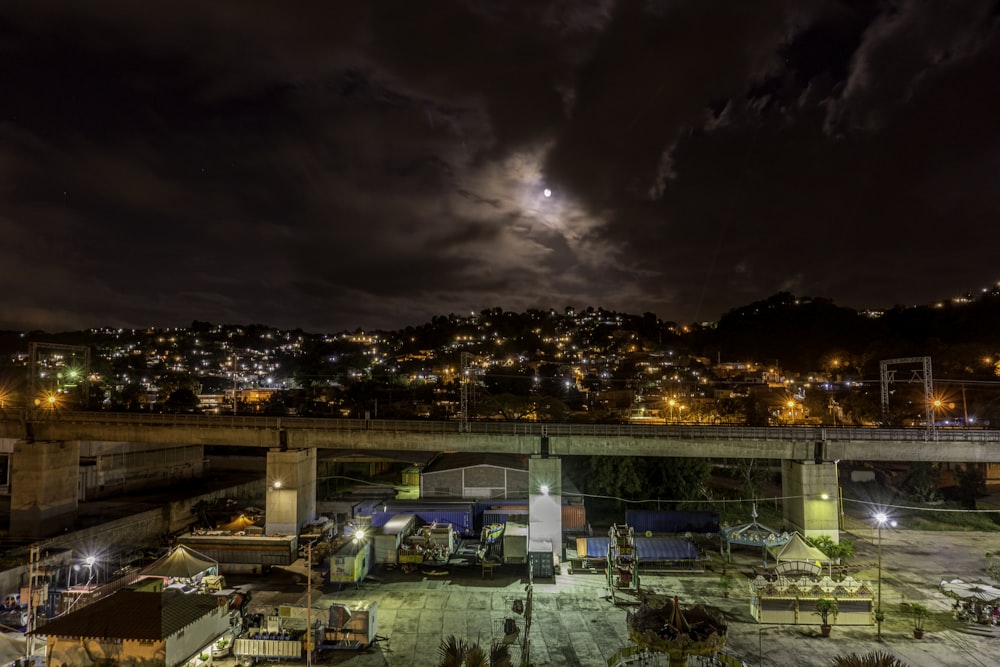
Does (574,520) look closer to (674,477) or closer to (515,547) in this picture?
(515,547)

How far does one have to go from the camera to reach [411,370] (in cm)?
14338

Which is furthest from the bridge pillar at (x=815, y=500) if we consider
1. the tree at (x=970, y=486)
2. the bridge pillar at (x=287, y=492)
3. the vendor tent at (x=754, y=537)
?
the bridge pillar at (x=287, y=492)

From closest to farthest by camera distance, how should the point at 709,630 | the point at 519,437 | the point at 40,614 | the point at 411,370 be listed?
the point at 709,630, the point at 40,614, the point at 519,437, the point at 411,370

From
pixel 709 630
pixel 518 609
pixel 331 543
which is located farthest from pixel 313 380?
pixel 709 630

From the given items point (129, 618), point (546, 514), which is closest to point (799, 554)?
point (546, 514)

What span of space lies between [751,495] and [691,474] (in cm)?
750

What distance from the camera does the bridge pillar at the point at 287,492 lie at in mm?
33719

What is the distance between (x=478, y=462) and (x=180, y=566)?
2069 centimetres

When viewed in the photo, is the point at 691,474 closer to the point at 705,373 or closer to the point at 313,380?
the point at 705,373

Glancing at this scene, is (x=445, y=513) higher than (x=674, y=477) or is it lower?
lower

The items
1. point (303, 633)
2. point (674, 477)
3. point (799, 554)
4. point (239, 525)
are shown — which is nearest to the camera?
point (303, 633)

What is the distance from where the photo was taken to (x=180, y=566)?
22.8 meters

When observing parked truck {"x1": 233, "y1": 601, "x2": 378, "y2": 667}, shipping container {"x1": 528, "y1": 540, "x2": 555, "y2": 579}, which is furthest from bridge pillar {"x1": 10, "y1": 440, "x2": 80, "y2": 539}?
shipping container {"x1": 528, "y1": 540, "x2": 555, "y2": 579}

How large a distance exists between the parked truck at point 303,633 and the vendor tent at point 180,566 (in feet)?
15.3
